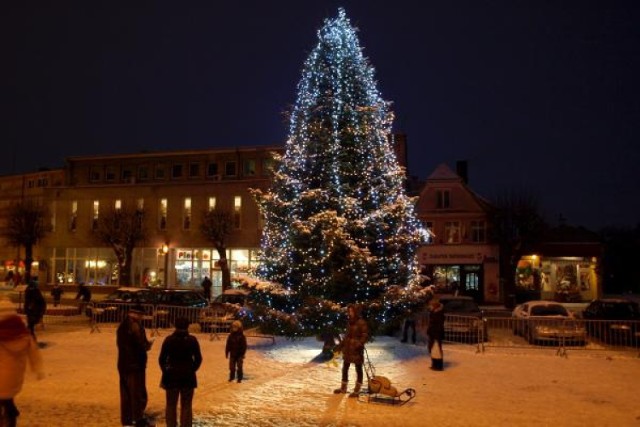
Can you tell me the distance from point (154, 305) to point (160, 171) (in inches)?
1266

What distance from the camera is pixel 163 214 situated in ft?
160

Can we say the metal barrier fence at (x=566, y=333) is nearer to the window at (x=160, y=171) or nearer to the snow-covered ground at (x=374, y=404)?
the snow-covered ground at (x=374, y=404)

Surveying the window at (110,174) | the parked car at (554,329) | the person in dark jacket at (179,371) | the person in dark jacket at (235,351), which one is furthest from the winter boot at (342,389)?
the window at (110,174)

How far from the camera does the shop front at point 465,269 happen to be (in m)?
46.4

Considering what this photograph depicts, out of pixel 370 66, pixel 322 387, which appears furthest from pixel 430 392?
pixel 370 66

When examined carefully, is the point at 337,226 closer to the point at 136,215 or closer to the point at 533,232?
the point at 533,232

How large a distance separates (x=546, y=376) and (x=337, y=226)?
618 centimetres

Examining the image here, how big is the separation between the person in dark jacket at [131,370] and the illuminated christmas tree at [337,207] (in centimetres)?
727

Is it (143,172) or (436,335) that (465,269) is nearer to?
(143,172)

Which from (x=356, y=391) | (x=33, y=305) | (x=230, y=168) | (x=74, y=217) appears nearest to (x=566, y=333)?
(x=356, y=391)

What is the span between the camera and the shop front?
4638 centimetres

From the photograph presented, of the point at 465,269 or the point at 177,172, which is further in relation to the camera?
the point at 177,172

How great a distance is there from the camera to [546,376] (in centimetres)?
1403

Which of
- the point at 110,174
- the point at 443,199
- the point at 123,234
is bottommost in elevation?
the point at 123,234
